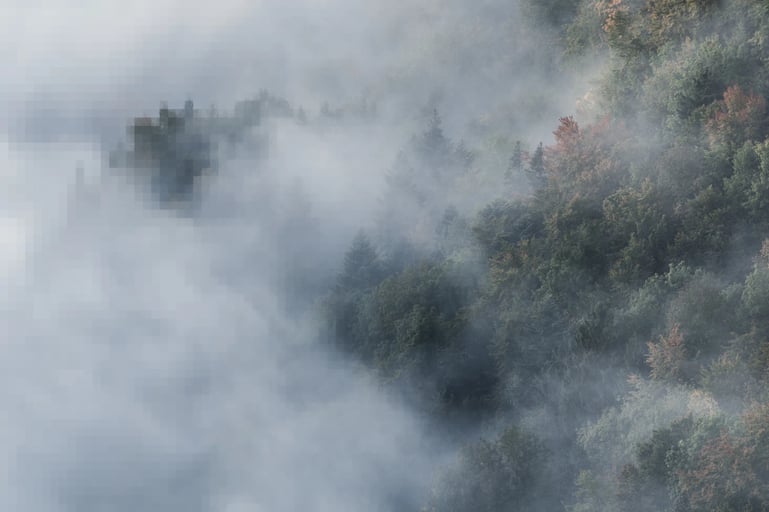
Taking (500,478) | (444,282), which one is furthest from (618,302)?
(444,282)

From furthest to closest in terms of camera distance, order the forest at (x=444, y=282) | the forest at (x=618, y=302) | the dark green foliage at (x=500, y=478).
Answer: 1. the dark green foliage at (x=500, y=478)
2. the forest at (x=444, y=282)
3. the forest at (x=618, y=302)

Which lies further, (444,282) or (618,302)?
(444,282)

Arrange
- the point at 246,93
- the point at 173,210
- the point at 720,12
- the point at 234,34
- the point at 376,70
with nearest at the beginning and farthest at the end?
the point at 720,12 < the point at 173,210 < the point at 376,70 < the point at 246,93 < the point at 234,34

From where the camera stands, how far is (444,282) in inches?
2215

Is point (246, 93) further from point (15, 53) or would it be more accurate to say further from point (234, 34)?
point (15, 53)

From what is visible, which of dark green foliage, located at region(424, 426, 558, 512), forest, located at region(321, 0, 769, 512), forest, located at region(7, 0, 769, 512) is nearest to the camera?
forest, located at region(321, 0, 769, 512)

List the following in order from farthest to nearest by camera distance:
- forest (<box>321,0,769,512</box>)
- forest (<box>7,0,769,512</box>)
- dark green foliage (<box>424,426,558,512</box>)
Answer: dark green foliage (<box>424,426,558,512</box>) → forest (<box>7,0,769,512</box>) → forest (<box>321,0,769,512</box>)

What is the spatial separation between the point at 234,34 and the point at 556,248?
55.5m

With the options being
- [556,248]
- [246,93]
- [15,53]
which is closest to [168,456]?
[556,248]

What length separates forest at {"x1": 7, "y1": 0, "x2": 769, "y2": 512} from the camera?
4406cm

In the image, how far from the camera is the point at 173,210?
7469cm

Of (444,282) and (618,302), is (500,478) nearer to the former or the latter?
(618,302)

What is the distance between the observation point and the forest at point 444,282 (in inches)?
1735

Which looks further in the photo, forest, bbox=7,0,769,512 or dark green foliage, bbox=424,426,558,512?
dark green foliage, bbox=424,426,558,512
